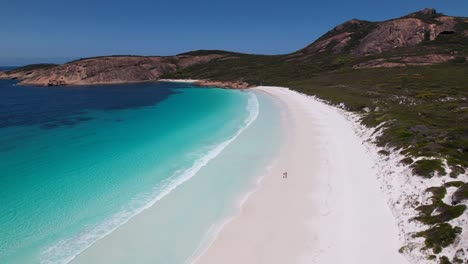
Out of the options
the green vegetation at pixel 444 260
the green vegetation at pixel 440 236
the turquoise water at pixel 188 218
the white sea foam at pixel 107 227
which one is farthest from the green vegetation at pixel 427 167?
the white sea foam at pixel 107 227

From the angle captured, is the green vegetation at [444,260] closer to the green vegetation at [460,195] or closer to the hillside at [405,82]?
the hillside at [405,82]

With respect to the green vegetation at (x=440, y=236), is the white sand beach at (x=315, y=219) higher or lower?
lower

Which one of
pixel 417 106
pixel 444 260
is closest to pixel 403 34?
pixel 417 106

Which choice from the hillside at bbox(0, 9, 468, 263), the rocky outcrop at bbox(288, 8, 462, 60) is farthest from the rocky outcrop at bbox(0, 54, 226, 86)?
the rocky outcrop at bbox(288, 8, 462, 60)

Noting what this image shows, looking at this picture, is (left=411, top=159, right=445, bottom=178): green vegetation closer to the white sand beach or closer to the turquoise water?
the white sand beach

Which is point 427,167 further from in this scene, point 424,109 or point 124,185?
point 424,109

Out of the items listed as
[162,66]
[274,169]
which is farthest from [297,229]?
[162,66]
